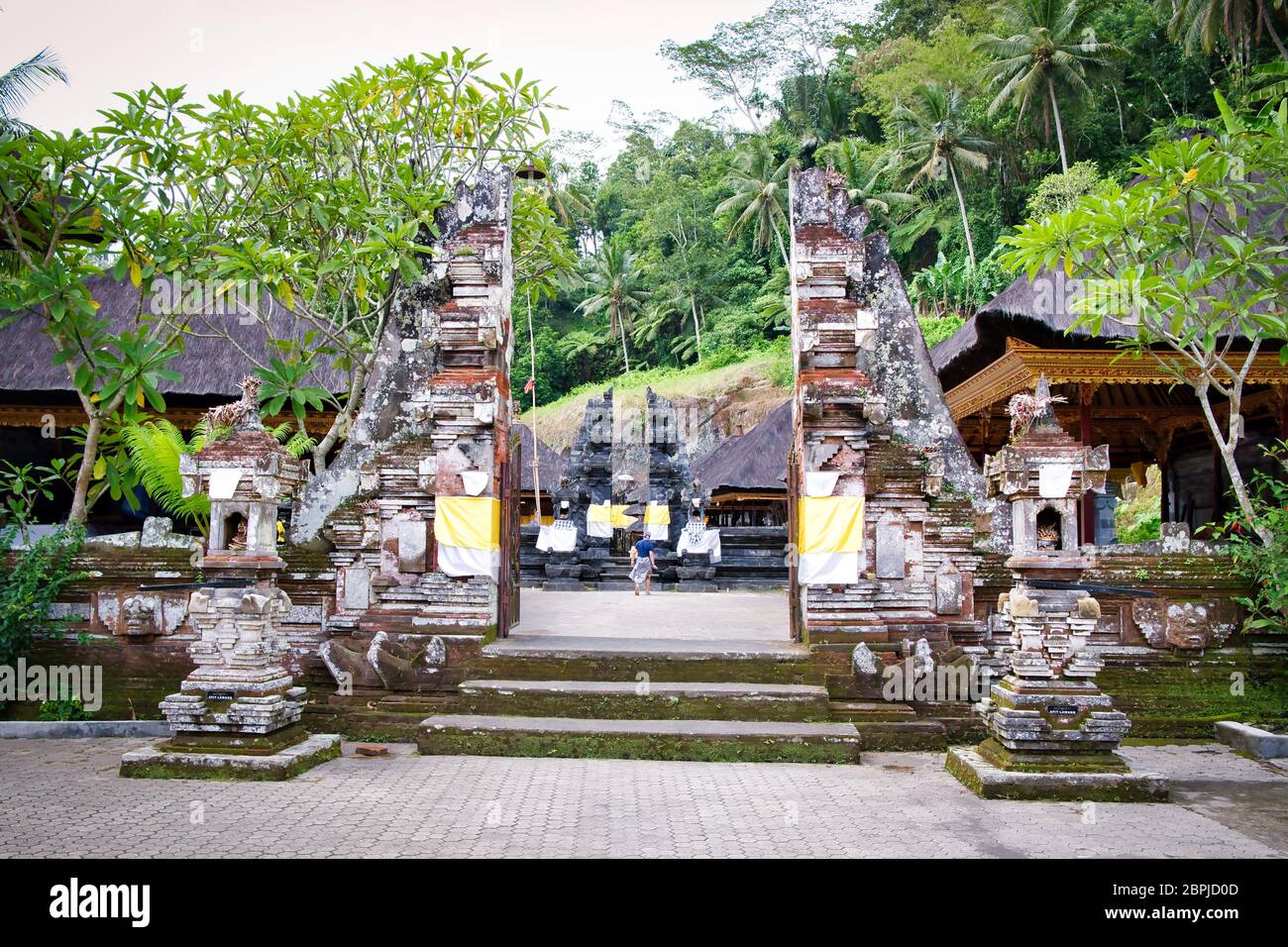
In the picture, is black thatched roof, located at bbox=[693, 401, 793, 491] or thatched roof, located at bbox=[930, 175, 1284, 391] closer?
thatched roof, located at bbox=[930, 175, 1284, 391]

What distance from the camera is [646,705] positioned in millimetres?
6723

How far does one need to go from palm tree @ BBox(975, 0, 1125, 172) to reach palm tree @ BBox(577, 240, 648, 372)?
903 inches

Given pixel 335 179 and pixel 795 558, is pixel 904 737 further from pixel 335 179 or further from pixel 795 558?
pixel 335 179

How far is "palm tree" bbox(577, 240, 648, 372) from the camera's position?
50.4 metres

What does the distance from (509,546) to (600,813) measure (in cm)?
341

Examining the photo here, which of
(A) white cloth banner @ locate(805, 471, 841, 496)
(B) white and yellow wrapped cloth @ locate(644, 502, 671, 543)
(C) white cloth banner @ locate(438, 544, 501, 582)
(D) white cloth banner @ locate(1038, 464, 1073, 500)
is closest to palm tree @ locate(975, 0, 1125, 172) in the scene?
(B) white and yellow wrapped cloth @ locate(644, 502, 671, 543)

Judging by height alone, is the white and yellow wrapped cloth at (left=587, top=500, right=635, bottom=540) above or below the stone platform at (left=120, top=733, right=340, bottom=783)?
above

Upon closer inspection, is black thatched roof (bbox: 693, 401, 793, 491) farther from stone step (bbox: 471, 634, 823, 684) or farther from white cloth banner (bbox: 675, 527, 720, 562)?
stone step (bbox: 471, 634, 823, 684)

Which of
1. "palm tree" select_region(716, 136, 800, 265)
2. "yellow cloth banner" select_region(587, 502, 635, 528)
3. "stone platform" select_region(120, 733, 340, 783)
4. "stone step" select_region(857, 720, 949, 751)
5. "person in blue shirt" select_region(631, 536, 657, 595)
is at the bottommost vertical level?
"stone step" select_region(857, 720, 949, 751)

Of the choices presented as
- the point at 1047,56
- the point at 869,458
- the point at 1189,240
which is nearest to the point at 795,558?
the point at 869,458

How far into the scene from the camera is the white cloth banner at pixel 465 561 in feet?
24.8

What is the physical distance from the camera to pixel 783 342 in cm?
4122

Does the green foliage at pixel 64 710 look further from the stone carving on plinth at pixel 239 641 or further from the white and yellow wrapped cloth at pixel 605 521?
the white and yellow wrapped cloth at pixel 605 521

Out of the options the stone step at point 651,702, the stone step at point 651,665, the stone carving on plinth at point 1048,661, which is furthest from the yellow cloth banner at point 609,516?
the stone carving on plinth at point 1048,661
